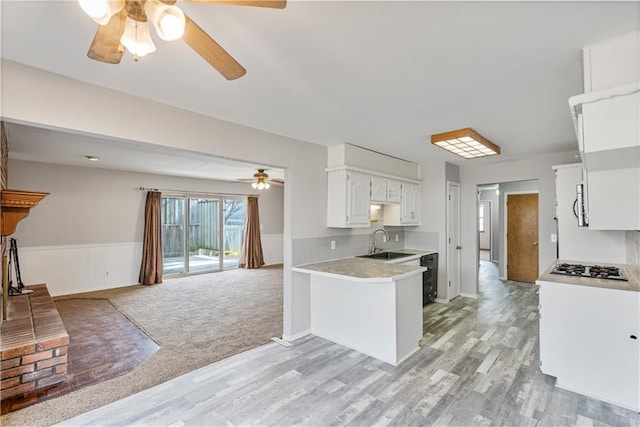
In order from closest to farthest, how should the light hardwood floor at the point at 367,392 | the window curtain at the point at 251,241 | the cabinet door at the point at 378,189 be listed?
the light hardwood floor at the point at 367,392, the cabinet door at the point at 378,189, the window curtain at the point at 251,241

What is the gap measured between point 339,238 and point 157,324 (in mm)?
2801

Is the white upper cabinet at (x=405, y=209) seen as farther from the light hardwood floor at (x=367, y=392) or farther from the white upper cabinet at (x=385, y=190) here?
the light hardwood floor at (x=367, y=392)

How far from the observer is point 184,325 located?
4.14 meters

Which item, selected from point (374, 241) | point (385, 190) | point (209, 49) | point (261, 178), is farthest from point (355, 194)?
point (261, 178)

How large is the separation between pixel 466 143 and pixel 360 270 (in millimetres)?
1981

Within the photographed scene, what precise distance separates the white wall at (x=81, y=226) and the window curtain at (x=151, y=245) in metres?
0.17

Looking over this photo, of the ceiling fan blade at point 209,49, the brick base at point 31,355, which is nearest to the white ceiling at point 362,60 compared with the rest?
the ceiling fan blade at point 209,49

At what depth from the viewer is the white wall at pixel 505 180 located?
464 centimetres

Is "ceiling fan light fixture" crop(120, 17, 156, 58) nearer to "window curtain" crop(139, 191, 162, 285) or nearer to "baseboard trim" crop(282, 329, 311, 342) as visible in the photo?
"baseboard trim" crop(282, 329, 311, 342)

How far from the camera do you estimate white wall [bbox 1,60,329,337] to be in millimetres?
1970

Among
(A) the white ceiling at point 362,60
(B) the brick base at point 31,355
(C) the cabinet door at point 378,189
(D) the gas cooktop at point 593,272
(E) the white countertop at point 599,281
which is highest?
(A) the white ceiling at point 362,60

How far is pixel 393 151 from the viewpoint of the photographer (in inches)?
173

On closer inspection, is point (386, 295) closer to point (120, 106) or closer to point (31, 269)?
point (120, 106)

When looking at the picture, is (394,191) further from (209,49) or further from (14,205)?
(14,205)
